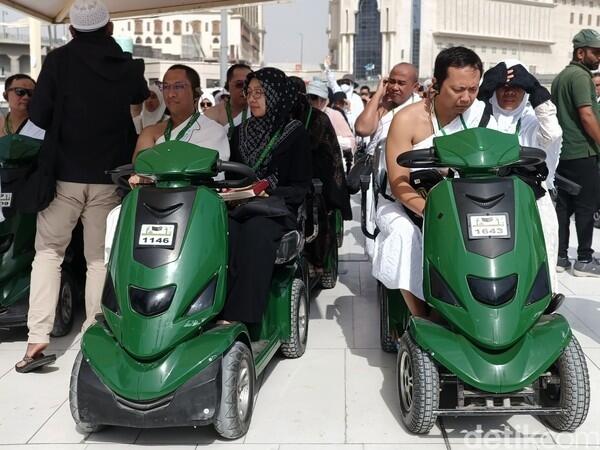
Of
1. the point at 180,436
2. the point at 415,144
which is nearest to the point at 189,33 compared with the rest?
the point at 415,144

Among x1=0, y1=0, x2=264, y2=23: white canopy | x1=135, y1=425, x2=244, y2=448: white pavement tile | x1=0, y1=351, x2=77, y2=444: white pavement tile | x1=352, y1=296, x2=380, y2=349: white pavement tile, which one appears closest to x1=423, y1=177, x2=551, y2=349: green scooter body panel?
x1=135, y1=425, x2=244, y2=448: white pavement tile

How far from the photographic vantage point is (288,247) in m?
4.14

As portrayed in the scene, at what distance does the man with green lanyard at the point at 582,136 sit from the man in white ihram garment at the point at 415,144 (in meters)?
2.92

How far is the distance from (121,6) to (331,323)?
4.12 meters

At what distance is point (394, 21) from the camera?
108188 mm

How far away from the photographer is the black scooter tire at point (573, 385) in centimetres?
329

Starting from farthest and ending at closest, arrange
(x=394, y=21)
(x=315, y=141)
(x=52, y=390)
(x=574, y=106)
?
(x=394, y=21), (x=574, y=106), (x=315, y=141), (x=52, y=390)

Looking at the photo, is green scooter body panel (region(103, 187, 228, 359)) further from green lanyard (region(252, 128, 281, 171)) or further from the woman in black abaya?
green lanyard (region(252, 128, 281, 171))

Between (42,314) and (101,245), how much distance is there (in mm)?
558

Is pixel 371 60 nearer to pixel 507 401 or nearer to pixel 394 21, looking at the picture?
pixel 394 21

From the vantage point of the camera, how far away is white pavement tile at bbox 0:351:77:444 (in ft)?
12.0

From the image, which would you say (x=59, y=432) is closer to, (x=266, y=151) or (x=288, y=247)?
(x=288, y=247)

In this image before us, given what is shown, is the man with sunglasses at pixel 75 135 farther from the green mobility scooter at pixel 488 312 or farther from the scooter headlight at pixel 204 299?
the green mobility scooter at pixel 488 312

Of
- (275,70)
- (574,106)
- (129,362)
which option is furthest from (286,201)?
(574,106)
